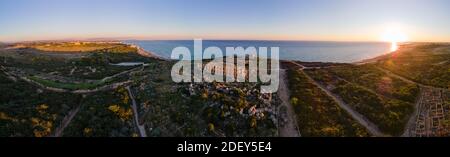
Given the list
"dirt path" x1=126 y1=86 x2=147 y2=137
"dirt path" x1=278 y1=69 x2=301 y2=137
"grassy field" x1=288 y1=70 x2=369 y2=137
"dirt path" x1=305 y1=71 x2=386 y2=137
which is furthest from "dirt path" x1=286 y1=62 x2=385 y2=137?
"dirt path" x1=126 y1=86 x2=147 y2=137

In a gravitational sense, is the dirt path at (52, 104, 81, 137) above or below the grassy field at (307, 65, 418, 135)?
below

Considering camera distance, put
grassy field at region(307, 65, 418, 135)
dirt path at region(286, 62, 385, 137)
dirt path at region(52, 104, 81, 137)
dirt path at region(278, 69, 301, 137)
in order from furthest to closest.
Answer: grassy field at region(307, 65, 418, 135)
dirt path at region(286, 62, 385, 137)
dirt path at region(278, 69, 301, 137)
dirt path at region(52, 104, 81, 137)

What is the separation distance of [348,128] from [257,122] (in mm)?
10484

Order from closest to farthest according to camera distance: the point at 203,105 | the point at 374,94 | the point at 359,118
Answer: the point at 359,118
the point at 203,105
the point at 374,94

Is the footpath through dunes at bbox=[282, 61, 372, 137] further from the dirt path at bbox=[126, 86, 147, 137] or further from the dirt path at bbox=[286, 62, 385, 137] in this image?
the dirt path at bbox=[126, 86, 147, 137]

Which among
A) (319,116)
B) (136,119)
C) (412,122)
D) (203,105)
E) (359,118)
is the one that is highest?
(203,105)

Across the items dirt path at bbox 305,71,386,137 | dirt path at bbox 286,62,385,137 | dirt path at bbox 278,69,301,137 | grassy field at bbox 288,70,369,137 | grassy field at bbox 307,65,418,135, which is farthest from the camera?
grassy field at bbox 307,65,418,135

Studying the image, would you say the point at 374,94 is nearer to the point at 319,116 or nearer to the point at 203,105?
the point at 319,116

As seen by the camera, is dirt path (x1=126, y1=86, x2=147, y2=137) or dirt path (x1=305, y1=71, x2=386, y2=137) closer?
dirt path (x1=126, y1=86, x2=147, y2=137)

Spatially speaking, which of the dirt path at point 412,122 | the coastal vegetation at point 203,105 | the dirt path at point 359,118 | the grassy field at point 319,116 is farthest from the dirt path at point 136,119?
the dirt path at point 412,122

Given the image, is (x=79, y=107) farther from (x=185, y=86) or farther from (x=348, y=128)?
(x=348, y=128)

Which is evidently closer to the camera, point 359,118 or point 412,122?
point 412,122

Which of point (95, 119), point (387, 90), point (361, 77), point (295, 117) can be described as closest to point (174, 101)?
point (95, 119)

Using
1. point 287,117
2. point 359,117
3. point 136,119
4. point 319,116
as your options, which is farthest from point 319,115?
point 136,119
